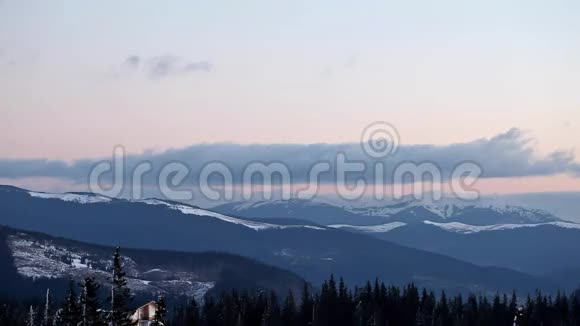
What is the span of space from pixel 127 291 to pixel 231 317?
99.3 m

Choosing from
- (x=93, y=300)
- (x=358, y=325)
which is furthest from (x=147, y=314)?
(x=93, y=300)

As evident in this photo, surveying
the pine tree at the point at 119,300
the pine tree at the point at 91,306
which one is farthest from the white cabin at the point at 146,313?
the pine tree at the point at 119,300

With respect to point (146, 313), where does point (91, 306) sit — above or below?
above

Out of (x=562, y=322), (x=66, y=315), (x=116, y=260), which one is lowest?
(x=562, y=322)

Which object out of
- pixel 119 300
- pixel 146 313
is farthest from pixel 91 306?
pixel 146 313

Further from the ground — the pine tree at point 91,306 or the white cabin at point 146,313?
the pine tree at point 91,306

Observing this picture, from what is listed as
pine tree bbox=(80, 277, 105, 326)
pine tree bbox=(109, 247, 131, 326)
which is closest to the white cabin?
pine tree bbox=(80, 277, 105, 326)

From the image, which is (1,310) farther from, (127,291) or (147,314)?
(127,291)

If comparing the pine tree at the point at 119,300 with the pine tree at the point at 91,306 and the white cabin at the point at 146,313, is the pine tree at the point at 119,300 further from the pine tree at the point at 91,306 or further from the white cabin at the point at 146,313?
the white cabin at the point at 146,313

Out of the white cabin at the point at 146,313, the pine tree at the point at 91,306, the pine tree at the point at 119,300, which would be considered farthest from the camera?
the white cabin at the point at 146,313

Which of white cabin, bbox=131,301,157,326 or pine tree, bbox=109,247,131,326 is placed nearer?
pine tree, bbox=109,247,131,326

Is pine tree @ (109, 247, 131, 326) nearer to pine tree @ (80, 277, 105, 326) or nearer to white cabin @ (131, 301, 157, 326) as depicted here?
pine tree @ (80, 277, 105, 326)

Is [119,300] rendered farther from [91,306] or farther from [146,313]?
[146,313]

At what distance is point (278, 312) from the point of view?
197125mm
